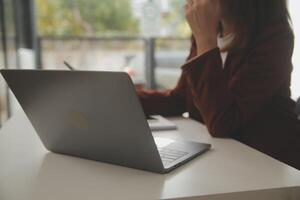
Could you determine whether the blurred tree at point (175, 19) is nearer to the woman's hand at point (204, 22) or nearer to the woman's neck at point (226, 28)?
the woman's neck at point (226, 28)

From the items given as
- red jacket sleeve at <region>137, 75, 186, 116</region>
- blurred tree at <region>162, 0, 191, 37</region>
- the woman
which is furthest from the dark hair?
blurred tree at <region>162, 0, 191, 37</region>

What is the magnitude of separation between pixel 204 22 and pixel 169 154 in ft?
1.27

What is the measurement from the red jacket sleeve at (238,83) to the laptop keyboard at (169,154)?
180 mm

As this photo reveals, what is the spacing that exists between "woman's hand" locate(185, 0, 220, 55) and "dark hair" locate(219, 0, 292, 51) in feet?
0.25

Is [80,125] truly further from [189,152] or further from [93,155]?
[189,152]

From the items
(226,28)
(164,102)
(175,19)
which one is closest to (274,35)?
(226,28)

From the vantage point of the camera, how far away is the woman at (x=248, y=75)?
84cm

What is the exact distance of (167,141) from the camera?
2.53 feet

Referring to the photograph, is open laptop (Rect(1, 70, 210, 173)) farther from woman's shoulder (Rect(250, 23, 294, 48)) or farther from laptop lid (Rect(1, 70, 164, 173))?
woman's shoulder (Rect(250, 23, 294, 48))

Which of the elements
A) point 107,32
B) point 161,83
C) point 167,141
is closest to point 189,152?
point 167,141

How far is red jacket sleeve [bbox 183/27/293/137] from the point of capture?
2.73 feet

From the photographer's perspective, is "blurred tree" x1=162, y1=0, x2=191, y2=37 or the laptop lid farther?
"blurred tree" x1=162, y1=0, x2=191, y2=37

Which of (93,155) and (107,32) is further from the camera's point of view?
(107,32)

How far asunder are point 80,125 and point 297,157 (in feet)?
1.84
